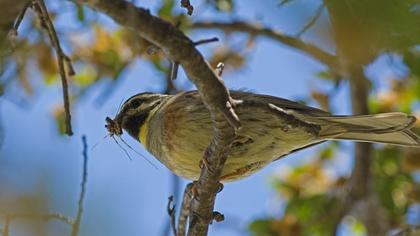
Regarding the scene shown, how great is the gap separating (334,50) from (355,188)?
5.05 metres

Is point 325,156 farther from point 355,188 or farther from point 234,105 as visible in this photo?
point 234,105

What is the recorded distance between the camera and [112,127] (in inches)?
202

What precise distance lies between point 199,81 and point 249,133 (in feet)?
5.33

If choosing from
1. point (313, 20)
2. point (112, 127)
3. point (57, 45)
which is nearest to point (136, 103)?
point (112, 127)

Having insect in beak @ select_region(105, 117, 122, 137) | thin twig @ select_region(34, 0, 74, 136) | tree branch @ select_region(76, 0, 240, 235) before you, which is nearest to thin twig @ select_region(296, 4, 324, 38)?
tree branch @ select_region(76, 0, 240, 235)

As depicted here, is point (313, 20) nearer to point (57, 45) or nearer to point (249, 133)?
point (57, 45)

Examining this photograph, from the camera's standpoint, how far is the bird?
443cm

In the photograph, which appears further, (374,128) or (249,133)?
(374,128)

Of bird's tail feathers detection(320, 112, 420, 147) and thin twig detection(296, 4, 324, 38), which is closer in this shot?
thin twig detection(296, 4, 324, 38)

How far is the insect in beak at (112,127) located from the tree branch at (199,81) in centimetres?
131

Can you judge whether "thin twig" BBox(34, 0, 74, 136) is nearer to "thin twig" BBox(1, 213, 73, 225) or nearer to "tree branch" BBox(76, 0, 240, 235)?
"tree branch" BBox(76, 0, 240, 235)

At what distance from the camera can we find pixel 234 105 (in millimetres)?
3061

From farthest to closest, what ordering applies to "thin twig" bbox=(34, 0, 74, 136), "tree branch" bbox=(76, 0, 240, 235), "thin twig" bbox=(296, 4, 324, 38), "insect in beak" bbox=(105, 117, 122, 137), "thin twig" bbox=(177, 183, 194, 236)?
"insect in beak" bbox=(105, 117, 122, 137), "thin twig" bbox=(177, 183, 194, 236), "thin twig" bbox=(34, 0, 74, 136), "tree branch" bbox=(76, 0, 240, 235), "thin twig" bbox=(296, 4, 324, 38)

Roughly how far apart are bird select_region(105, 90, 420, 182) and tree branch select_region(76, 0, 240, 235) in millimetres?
516
